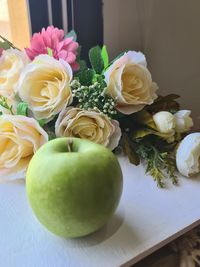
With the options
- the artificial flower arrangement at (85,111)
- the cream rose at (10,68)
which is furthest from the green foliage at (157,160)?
the cream rose at (10,68)

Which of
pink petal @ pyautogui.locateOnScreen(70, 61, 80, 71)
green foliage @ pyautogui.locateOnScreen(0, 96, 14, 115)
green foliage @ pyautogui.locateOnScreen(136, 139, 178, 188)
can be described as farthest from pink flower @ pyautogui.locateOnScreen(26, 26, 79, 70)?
green foliage @ pyautogui.locateOnScreen(136, 139, 178, 188)

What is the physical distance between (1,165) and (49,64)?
0.65 feet

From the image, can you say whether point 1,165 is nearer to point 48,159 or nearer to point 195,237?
point 48,159

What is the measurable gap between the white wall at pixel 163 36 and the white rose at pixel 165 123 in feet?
1.00

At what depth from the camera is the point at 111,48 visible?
0.83 meters

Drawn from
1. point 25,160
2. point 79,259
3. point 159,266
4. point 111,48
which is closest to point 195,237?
point 159,266

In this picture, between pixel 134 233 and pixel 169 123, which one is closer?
pixel 134 233

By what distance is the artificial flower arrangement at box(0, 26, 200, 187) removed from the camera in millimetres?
553

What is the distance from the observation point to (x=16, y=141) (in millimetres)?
544

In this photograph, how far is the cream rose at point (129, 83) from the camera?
23.5 inches

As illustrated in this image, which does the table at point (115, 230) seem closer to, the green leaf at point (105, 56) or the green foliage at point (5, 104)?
the green foliage at point (5, 104)

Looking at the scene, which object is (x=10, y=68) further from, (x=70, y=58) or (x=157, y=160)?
(x=157, y=160)

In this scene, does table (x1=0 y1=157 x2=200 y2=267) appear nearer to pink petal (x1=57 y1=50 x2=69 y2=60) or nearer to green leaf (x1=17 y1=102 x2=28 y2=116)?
green leaf (x1=17 y1=102 x2=28 y2=116)

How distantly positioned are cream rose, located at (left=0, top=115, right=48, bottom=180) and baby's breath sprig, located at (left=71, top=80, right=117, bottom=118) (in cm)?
10
